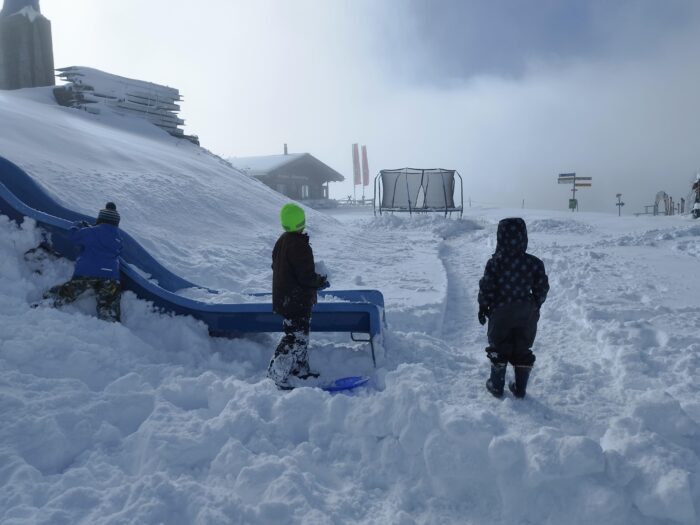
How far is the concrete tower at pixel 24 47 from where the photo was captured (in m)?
19.1

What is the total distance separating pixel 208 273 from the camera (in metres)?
7.22

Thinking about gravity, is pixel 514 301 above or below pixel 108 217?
below

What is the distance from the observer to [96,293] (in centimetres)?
478

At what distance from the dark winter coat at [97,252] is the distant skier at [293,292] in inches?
71.6

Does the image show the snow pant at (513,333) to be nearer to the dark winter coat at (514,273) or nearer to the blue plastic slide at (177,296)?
the dark winter coat at (514,273)

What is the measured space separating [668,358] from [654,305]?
217 centimetres

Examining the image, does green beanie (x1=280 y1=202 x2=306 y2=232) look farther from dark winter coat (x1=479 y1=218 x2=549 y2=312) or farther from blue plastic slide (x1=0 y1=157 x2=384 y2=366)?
dark winter coat (x1=479 y1=218 x2=549 y2=312)

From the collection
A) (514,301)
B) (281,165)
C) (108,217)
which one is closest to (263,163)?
(281,165)

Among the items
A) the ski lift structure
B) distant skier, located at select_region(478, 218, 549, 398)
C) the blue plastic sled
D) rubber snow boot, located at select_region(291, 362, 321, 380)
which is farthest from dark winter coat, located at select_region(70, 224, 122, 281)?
the ski lift structure

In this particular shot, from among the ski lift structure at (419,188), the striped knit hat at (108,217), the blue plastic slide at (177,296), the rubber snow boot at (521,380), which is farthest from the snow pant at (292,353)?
the ski lift structure at (419,188)

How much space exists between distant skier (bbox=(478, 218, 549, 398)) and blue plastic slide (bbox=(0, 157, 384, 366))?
3.77ft

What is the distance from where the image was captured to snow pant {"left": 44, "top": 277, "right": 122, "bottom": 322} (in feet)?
15.4

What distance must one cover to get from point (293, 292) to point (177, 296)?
5.02 ft

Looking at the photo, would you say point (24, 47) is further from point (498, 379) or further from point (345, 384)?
point (498, 379)
